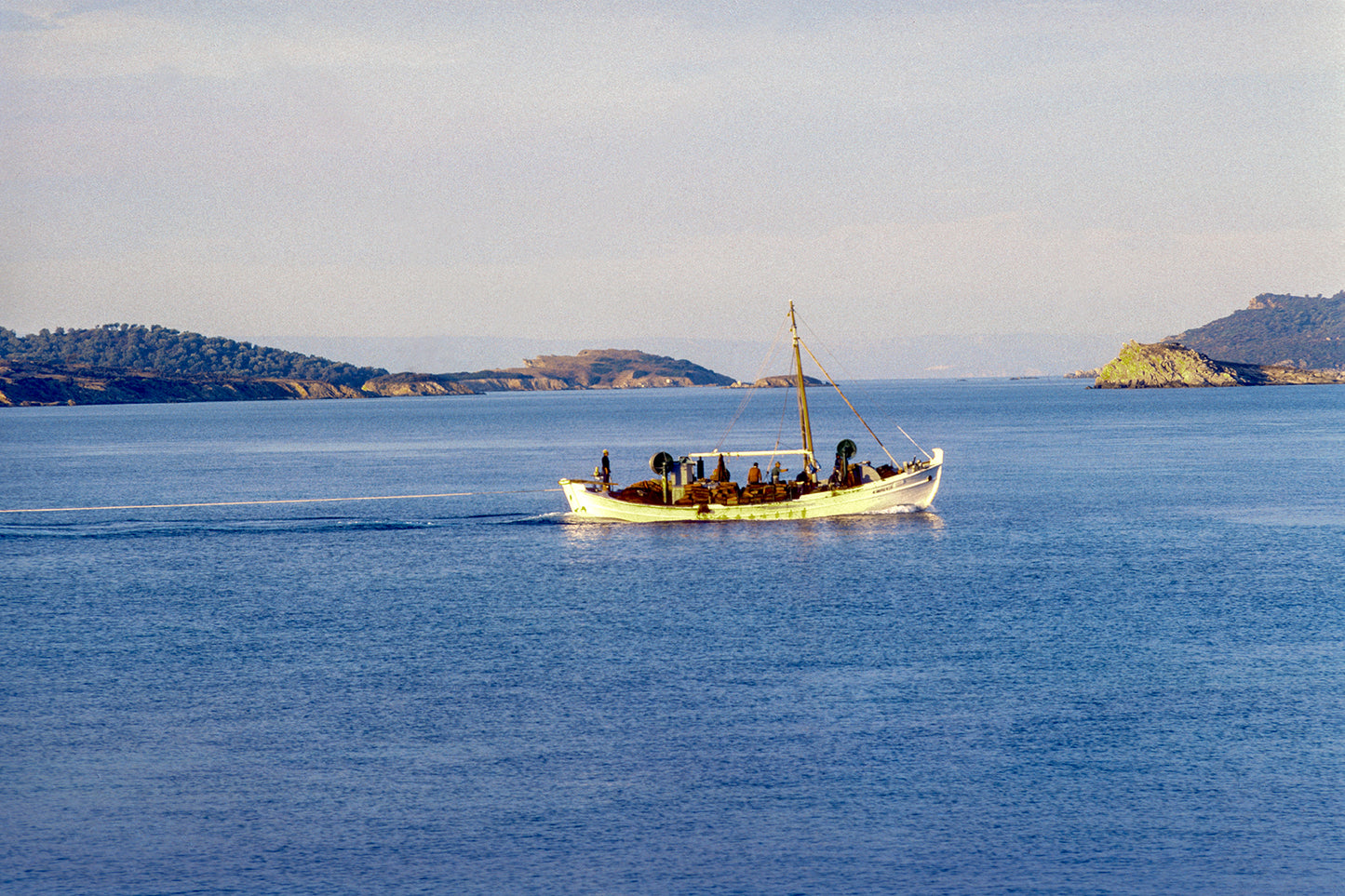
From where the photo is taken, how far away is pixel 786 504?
82.2 m

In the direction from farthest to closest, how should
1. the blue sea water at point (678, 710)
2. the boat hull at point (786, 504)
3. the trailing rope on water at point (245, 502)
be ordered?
the trailing rope on water at point (245, 502) < the boat hull at point (786, 504) < the blue sea water at point (678, 710)

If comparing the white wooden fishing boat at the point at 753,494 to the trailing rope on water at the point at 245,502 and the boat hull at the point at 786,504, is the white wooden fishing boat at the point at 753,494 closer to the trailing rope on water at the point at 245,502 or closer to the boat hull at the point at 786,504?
the boat hull at the point at 786,504

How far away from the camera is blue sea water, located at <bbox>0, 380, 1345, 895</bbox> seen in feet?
87.5

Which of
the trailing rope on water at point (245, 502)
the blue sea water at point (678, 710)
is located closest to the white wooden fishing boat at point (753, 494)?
the blue sea water at point (678, 710)

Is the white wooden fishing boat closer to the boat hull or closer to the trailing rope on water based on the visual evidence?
the boat hull

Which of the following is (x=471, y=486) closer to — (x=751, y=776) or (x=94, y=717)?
(x=94, y=717)

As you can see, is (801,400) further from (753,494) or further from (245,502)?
(245,502)

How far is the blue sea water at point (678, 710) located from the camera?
87.5 feet

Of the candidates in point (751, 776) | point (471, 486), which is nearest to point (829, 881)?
point (751, 776)

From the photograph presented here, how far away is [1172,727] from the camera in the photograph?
115ft

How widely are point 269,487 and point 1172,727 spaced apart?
302 feet

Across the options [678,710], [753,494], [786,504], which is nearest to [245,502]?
[753,494]

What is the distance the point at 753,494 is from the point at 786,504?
2404 mm

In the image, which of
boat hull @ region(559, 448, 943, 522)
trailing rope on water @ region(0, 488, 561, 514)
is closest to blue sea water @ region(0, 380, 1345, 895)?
boat hull @ region(559, 448, 943, 522)
